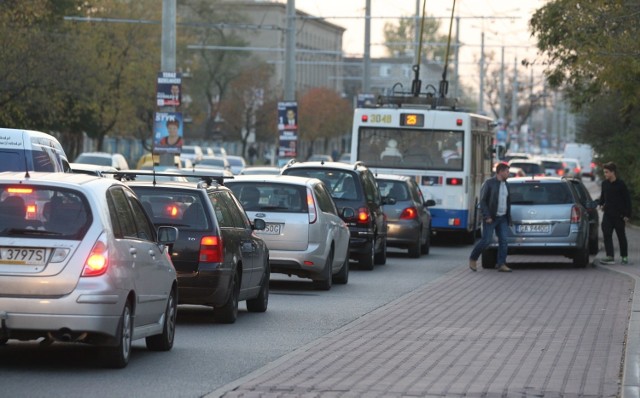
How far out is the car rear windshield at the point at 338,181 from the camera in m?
25.7

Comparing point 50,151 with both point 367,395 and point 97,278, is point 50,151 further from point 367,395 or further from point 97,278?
point 367,395

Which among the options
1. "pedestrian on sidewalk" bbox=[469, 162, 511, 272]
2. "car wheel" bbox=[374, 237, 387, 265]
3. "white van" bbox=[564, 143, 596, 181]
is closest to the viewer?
"pedestrian on sidewalk" bbox=[469, 162, 511, 272]

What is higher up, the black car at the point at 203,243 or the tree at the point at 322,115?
the tree at the point at 322,115

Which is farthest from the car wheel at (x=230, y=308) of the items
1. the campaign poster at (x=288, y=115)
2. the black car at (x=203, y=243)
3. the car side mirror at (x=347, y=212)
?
the campaign poster at (x=288, y=115)

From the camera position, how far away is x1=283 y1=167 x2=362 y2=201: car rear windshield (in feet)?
84.3

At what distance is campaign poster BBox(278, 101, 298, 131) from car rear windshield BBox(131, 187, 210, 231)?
25523 mm

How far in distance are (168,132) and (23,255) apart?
23.0 meters

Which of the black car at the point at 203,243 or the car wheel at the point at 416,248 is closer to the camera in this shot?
the black car at the point at 203,243

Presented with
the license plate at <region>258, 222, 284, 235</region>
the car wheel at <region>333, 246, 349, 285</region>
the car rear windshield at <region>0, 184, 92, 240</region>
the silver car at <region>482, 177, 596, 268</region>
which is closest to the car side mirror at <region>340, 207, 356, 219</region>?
the car wheel at <region>333, 246, 349, 285</region>

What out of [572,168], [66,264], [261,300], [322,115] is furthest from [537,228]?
[322,115]

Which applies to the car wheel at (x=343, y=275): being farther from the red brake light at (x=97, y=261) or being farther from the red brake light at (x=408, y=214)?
the red brake light at (x=97, y=261)

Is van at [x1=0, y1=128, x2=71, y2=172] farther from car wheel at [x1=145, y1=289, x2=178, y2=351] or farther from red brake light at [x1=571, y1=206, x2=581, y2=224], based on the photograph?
red brake light at [x1=571, y1=206, x2=581, y2=224]

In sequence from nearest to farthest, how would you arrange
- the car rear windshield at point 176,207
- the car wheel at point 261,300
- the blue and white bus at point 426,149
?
the car rear windshield at point 176,207
the car wheel at point 261,300
the blue and white bus at point 426,149

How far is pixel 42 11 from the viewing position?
43.1 metres
